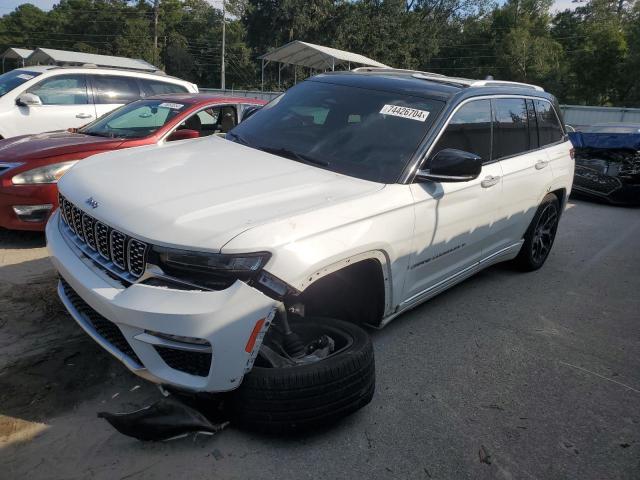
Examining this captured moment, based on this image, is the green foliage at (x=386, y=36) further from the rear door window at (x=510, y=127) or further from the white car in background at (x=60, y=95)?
the rear door window at (x=510, y=127)

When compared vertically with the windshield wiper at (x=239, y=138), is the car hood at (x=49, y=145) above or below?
below

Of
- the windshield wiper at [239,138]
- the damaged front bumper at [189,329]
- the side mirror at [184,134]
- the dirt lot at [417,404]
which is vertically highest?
the windshield wiper at [239,138]

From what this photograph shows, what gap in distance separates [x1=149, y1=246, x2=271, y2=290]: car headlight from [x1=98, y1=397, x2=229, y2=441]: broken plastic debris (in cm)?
62

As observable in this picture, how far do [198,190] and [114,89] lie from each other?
656 centimetres

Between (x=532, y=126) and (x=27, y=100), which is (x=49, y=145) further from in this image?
(x=532, y=126)

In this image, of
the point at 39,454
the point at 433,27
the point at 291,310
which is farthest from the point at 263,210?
the point at 433,27

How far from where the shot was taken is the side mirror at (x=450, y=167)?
3.24m

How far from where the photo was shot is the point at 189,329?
2.27 meters

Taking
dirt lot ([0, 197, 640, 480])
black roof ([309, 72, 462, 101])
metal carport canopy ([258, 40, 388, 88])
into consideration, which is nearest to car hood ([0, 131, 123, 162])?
dirt lot ([0, 197, 640, 480])

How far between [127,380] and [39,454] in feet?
2.15

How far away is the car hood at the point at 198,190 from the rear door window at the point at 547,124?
2738mm

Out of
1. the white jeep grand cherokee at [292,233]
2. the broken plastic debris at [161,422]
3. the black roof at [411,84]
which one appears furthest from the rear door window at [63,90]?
the broken plastic debris at [161,422]

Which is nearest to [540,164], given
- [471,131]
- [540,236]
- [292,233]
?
[540,236]

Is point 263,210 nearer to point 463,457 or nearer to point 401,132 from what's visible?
point 401,132
